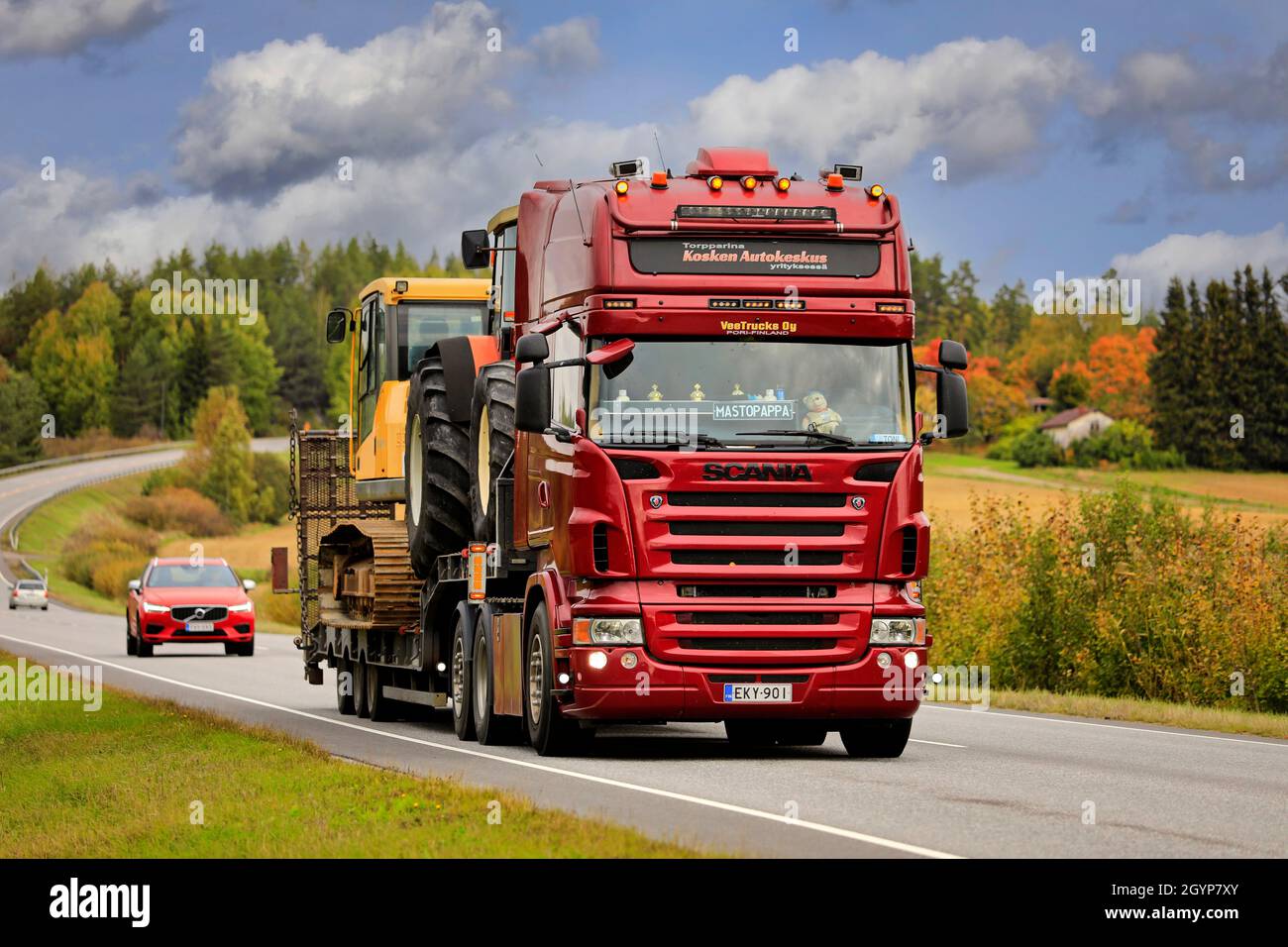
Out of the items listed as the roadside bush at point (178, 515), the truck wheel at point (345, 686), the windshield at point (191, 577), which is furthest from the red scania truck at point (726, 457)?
the roadside bush at point (178, 515)

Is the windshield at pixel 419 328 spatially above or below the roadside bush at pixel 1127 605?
above

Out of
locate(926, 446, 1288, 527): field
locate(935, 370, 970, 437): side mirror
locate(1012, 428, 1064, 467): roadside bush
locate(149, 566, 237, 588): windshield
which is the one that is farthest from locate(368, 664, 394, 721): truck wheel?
locate(1012, 428, 1064, 467): roadside bush

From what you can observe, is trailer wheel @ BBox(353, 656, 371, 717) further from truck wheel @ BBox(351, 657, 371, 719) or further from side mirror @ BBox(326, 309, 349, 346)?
side mirror @ BBox(326, 309, 349, 346)

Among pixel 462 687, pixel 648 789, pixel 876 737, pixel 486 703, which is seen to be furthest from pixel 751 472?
pixel 462 687

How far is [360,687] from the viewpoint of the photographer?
23344mm

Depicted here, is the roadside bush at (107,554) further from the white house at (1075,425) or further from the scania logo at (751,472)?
the scania logo at (751,472)

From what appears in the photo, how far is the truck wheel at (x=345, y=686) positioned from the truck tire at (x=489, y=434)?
5.88 metres

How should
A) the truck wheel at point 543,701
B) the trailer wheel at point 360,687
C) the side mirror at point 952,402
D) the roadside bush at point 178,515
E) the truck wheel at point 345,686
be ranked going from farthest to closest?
the roadside bush at point 178,515
the truck wheel at point 345,686
the trailer wheel at point 360,687
the truck wheel at point 543,701
the side mirror at point 952,402

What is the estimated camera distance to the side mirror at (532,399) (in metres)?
15.3

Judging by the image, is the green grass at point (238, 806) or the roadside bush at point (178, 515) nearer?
the green grass at point (238, 806)

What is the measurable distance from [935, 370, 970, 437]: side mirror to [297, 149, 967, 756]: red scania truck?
23mm

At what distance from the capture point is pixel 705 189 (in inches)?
637
